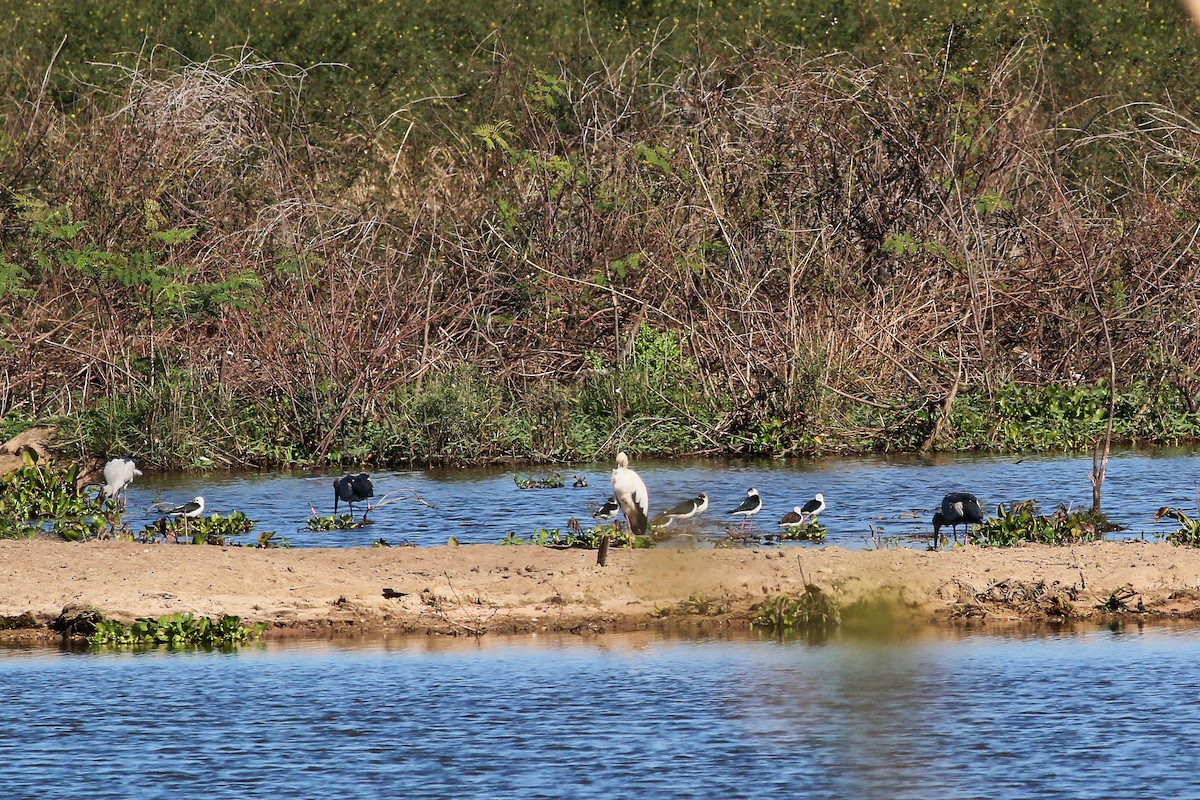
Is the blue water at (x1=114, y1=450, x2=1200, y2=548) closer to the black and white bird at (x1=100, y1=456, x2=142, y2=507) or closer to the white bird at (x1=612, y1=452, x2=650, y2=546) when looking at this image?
the black and white bird at (x1=100, y1=456, x2=142, y2=507)

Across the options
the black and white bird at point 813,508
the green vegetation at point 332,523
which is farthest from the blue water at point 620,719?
the green vegetation at point 332,523

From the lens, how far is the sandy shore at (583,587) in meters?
12.1

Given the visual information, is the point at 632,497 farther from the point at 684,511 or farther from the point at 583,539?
the point at 684,511

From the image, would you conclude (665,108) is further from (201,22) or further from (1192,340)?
(201,22)

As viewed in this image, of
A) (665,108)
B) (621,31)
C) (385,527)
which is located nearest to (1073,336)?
(665,108)

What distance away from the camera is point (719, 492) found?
17188 mm

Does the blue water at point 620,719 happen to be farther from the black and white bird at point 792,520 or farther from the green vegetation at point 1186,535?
the black and white bird at point 792,520

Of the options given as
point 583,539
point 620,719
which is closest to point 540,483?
point 583,539

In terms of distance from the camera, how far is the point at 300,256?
2183 centimetres

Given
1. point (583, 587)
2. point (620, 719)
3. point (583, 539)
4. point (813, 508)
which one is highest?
point (813, 508)

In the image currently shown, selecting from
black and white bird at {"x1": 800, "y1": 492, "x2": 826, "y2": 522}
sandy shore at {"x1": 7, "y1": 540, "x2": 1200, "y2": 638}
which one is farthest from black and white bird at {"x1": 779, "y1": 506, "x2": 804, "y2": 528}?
sandy shore at {"x1": 7, "y1": 540, "x2": 1200, "y2": 638}

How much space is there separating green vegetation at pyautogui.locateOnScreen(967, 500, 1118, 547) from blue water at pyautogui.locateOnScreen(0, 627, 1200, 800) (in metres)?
1.91

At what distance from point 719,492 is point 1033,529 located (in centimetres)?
395

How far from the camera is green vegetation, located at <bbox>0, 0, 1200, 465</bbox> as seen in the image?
66.5 feet
